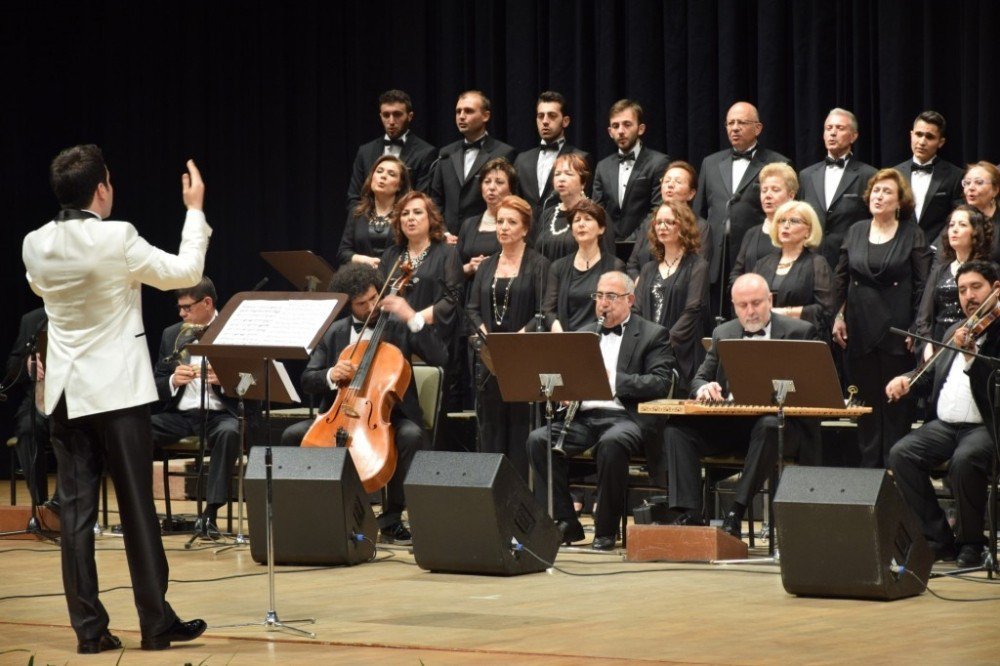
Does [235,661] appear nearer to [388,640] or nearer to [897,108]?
[388,640]

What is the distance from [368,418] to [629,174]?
7.34 ft

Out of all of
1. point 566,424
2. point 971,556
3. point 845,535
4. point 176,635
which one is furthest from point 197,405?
point 971,556

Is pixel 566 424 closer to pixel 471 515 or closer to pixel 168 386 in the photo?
pixel 471 515

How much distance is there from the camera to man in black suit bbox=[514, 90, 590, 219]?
8172 mm

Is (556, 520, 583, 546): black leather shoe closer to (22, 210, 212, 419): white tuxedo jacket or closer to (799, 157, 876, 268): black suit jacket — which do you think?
(799, 157, 876, 268): black suit jacket

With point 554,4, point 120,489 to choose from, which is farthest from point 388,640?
point 554,4

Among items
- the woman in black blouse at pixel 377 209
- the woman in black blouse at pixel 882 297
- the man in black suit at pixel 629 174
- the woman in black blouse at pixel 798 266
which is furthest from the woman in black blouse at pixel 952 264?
the woman in black blouse at pixel 377 209

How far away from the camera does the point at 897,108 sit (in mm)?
8094

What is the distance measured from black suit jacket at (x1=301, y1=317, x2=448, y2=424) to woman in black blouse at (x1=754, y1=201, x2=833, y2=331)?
1497 millimetres

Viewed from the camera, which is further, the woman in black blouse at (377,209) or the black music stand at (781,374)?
the woman in black blouse at (377,209)

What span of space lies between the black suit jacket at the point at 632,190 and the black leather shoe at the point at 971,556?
2.58 m

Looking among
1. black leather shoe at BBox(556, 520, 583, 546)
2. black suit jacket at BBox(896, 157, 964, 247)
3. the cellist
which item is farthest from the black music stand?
black suit jacket at BBox(896, 157, 964, 247)

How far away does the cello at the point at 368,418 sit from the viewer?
21.0ft

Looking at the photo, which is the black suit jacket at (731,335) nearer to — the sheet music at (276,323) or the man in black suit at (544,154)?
the man in black suit at (544,154)
